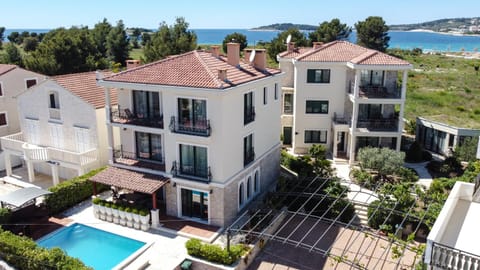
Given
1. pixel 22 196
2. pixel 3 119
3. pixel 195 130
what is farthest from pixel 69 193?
pixel 3 119

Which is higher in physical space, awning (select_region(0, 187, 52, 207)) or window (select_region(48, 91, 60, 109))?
window (select_region(48, 91, 60, 109))

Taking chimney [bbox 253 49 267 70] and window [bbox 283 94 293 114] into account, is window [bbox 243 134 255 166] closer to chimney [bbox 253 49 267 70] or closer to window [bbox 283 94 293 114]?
chimney [bbox 253 49 267 70]

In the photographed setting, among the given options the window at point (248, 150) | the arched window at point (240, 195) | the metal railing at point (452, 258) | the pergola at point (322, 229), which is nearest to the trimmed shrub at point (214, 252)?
the pergola at point (322, 229)

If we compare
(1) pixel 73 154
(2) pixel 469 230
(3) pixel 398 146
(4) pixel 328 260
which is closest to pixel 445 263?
(2) pixel 469 230

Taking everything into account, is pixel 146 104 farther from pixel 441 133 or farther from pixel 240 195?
pixel 441 133

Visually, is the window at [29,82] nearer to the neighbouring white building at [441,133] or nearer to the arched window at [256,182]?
the arched window at [256,182]

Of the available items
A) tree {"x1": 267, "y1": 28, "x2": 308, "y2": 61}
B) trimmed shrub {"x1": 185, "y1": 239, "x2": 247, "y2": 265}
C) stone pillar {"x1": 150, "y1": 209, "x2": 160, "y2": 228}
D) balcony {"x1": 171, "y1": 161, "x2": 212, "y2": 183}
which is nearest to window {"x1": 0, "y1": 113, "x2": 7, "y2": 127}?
→ stone pillar {"x1": 150, "y1": 209, "x2": 160, "y2": 228}

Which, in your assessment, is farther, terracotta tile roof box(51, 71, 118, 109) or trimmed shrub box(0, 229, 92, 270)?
terracotta tile roof box(51, 71, 118, 109)
